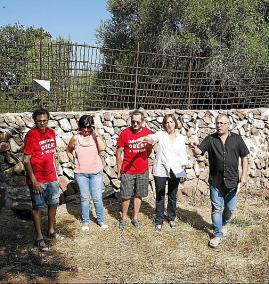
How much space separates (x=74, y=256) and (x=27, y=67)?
12.3 feet

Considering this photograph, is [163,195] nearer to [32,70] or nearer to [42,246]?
[42,246]

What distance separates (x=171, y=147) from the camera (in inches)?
234

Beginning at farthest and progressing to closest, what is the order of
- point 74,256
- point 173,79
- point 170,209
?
point 173,79
point 170,209
point 74,256

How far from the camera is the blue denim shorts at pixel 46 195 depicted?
523cm

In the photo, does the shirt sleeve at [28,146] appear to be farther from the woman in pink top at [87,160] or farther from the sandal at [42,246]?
the sandal at [42,246]

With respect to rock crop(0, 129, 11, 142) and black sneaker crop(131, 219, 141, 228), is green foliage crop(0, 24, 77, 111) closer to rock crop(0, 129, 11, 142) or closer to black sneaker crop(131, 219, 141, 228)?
rock crop(0, 129, 11, 142)

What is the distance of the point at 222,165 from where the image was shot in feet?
17.9

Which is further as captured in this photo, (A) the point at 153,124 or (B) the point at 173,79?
(B) the point at 173,79

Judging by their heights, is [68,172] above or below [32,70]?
below

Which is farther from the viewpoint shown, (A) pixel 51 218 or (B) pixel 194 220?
(B) pixel 194 220

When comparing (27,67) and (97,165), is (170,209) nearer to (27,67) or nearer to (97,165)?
(97,165)

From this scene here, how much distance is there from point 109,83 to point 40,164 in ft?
10.9

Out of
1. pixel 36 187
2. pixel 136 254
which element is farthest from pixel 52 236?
pixel 136 254

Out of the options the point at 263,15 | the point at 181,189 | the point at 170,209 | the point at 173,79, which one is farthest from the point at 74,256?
the point at 263,15
